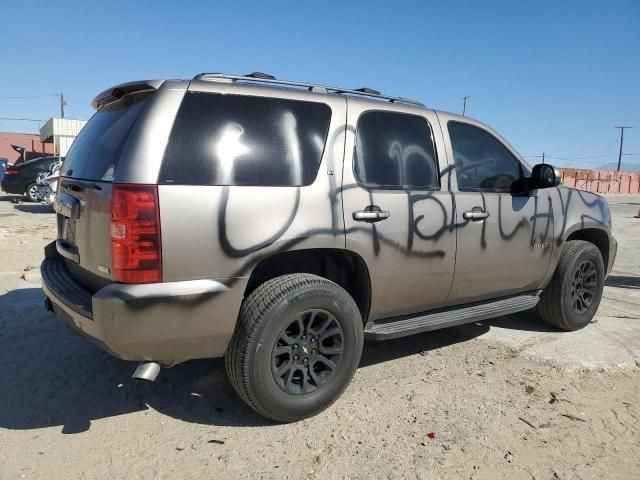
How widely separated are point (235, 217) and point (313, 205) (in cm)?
50

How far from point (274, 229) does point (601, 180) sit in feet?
176

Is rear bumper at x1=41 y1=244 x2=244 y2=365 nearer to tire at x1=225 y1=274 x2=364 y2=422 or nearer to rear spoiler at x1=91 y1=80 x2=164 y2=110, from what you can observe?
tire at x1=225 y1=274 x2=364 y2=422

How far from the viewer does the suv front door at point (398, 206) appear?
3.16 metres

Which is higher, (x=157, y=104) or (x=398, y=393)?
(x=157, y=104)

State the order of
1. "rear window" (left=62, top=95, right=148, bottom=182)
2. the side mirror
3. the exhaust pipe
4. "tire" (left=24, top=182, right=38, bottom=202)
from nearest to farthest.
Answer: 1. the exhaust pipe
2. "rear window" (left=62, top=95, right=148, bottom=182)
3. the side mirror
4. "tire" (left=24, top=182, right=38, bottom=202)

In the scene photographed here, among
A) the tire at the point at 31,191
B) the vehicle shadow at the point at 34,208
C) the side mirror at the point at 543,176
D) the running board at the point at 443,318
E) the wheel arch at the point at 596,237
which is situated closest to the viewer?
the running board at the point at 443,318

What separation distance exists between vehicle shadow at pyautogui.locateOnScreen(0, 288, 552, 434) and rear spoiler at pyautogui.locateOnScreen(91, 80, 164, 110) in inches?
73.6

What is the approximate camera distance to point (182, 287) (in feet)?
8.40

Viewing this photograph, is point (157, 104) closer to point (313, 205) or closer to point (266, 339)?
point (313, 205)

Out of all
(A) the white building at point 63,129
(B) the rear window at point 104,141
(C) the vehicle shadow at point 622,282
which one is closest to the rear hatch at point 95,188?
(B) the rear window at point 104,141

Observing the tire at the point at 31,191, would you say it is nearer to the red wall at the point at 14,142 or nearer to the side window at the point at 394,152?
the side window at the point at 394,152

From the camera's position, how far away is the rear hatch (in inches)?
103

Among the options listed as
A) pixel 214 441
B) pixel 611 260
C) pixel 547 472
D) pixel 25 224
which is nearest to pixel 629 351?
pixel 611 260

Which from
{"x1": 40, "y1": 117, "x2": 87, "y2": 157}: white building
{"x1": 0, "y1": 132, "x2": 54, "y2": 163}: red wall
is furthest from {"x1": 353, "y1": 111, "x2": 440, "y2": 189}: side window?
{"x1": 0, "y1": 132, "x2": 54, "y2": 163}: red wall
